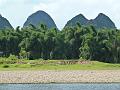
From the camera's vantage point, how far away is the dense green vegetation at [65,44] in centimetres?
9644

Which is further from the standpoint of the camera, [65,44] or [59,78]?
[65,44]

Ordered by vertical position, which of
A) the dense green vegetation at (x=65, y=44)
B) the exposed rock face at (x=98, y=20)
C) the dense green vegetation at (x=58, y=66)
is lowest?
the dense green vegetation at (x=58, y=66)

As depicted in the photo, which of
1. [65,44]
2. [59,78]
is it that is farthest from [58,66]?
[65,44]

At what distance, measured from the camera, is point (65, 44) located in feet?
336

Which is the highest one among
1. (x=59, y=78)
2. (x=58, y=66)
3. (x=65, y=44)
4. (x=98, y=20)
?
(x=98, y=20)

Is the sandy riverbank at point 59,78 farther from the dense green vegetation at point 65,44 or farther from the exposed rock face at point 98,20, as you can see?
the exposed rock face at point 98,20

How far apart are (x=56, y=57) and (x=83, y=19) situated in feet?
290

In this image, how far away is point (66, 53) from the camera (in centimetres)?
10144

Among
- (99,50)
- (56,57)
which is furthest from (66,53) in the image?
(99,50)

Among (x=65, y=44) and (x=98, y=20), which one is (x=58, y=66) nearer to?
(x=65, y=44)

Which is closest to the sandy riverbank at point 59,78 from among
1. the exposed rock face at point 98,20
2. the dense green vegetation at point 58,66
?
the dense green vegetation at point 58,66

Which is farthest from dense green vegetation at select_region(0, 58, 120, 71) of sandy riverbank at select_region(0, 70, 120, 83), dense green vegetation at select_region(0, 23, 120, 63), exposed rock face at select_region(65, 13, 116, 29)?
exposed rock face at select_region(65, 13, 116, 29)

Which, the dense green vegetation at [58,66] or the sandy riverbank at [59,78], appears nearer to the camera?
the sandy riverbank at [59,78]

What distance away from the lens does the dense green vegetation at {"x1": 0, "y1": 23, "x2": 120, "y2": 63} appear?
96.4 meters
